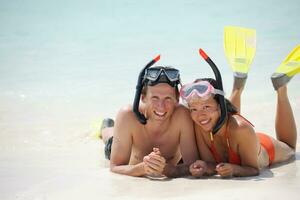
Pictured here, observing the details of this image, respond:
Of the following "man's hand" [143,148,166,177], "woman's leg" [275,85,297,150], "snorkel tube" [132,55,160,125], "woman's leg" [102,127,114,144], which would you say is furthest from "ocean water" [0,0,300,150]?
"man's hand" [143,148,166,177]

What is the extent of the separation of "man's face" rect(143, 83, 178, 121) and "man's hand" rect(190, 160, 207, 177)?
0.59 metres

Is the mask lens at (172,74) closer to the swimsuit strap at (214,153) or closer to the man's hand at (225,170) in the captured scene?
the swimsuit strap at (214,153)

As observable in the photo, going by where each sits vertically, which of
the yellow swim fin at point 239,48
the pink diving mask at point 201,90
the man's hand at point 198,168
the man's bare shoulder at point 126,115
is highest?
the yellow swim fin at point 239,48

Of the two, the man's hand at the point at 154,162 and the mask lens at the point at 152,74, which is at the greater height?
the mask lens at the point at 152,74

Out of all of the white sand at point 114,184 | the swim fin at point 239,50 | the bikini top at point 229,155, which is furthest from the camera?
the swim fin at point 239,50

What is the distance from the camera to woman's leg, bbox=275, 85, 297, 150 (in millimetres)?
5398

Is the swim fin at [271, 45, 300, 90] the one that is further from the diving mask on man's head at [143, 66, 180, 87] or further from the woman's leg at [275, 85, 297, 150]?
the diving mask on man's head at [143, 66, 180, 87]

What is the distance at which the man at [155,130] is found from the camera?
4332mm

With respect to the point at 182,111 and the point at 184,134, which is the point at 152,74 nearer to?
the point at 182,111

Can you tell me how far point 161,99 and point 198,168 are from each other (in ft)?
2.44

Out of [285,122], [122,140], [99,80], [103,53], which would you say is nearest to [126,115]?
[122,140]

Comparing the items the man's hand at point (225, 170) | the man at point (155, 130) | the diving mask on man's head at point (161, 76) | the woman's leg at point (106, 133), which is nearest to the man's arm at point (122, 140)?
the man at point (155, 130)

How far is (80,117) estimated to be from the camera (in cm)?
787

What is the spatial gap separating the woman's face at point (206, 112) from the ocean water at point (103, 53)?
2.58 m
